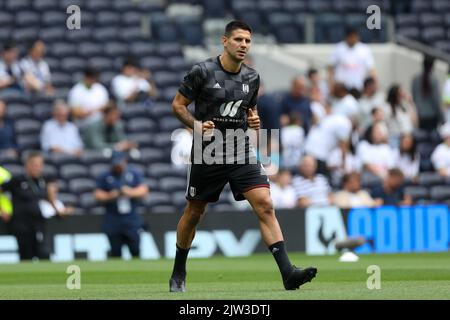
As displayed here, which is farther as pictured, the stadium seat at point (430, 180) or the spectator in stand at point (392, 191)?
the stadium seat at point (430, 180)

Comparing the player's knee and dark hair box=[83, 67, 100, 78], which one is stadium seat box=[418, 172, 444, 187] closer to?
dark hair box=[83, 67, 100, 78]

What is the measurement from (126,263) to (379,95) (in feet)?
27.2

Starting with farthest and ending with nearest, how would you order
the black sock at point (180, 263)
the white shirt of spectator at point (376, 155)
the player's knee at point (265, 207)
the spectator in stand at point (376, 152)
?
the white shirt of spectator at point (376, 155)
the spectator in stand at point (376, 152)
the black sock at point (180, 263)
the player's knee at point (265, 207)

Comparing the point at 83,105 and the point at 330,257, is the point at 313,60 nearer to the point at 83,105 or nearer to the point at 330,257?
the point at 83,105

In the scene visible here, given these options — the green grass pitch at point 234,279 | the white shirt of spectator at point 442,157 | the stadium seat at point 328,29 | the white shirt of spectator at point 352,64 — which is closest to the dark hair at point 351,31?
the white shirt of spectator at point 352,64

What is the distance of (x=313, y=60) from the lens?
89.5ft

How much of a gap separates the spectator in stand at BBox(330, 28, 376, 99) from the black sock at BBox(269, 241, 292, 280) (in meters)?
12.9

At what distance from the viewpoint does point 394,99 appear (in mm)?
24625

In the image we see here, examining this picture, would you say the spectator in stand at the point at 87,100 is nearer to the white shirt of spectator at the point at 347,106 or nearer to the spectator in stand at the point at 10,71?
the spectator in stand at the point at 10,71

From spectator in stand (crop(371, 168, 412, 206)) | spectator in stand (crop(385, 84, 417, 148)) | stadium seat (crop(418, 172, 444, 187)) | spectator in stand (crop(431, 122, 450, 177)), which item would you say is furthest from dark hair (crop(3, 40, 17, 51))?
spectator in stand (crop(431, 122, 450, 177))

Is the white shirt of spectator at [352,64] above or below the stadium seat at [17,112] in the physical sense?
above

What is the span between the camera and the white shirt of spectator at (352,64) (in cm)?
2494

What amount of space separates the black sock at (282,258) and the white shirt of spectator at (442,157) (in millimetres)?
12186
